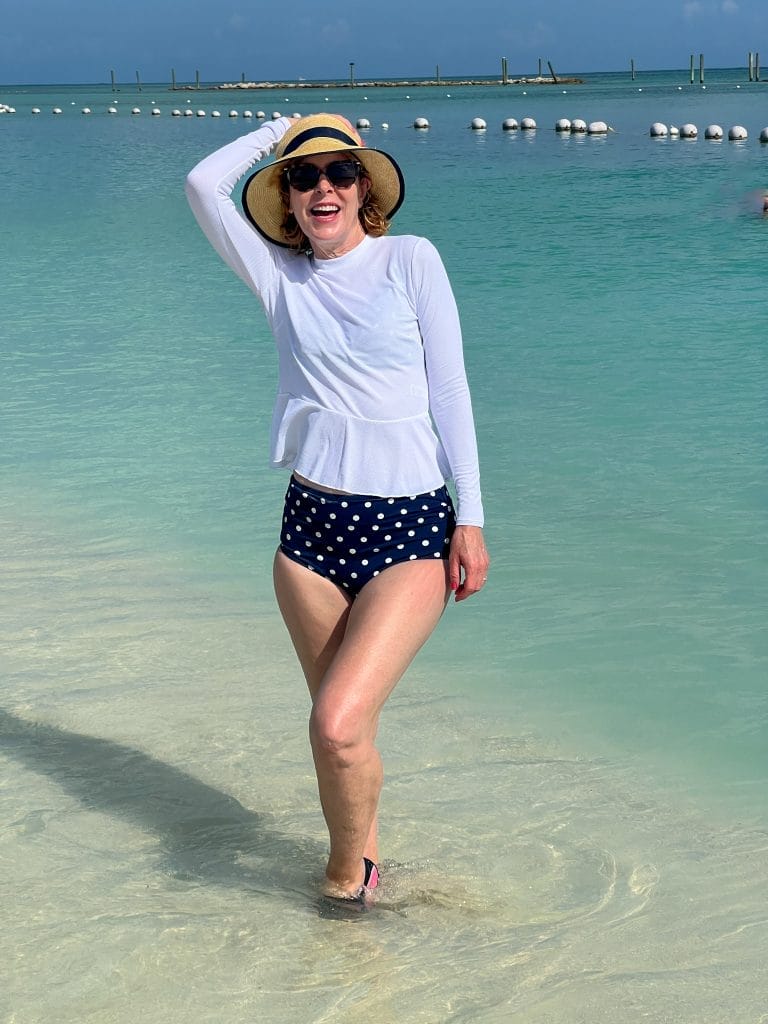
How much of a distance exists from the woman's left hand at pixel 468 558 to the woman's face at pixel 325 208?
746 millimetres

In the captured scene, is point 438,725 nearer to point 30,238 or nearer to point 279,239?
point 279,239

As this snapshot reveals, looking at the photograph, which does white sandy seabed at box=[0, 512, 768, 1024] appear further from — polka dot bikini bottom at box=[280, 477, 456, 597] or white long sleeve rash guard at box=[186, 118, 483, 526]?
white long sleeve rash guard at box=[186, 118, 483, 526]

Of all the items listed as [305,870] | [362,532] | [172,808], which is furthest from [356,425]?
[172,808]

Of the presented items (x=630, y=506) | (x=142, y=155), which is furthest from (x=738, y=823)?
(x=142, y=155)

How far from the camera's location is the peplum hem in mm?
2957

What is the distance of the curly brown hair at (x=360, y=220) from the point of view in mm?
3117

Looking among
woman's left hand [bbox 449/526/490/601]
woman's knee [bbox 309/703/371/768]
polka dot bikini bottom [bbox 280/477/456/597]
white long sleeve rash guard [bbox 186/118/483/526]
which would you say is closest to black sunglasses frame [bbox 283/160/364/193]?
white long sleeve rash guard [bbox 186/118/483/526]

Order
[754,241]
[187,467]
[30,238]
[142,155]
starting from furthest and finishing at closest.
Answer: [142,155] < [30,238] < [754,241] < [187,467]

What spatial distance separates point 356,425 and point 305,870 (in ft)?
4.31

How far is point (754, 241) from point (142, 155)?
26.1 metres

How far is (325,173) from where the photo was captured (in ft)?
9.90

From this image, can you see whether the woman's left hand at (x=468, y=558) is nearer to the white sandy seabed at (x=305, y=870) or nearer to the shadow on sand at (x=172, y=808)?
the white sandy seabed at (x=305, y=870)

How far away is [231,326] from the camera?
1270cm

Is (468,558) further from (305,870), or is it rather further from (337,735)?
(305,870)
